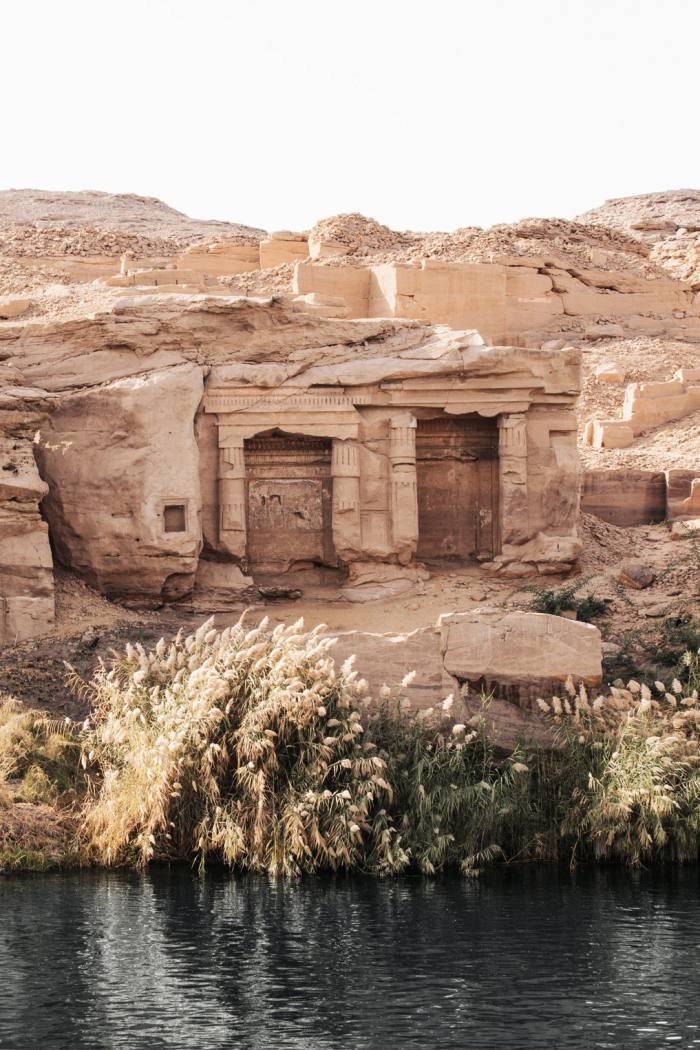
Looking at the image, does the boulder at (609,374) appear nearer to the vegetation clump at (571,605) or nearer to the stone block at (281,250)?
the stone block at (281,250)

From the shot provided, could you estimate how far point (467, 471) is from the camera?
24.1 m

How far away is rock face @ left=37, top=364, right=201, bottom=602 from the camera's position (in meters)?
21.7

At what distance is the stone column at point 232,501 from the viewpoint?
22625 millimetres

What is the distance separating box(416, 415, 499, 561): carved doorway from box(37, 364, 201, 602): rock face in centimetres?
357

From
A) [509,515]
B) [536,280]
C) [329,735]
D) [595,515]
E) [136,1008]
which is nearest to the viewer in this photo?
[136,1008]

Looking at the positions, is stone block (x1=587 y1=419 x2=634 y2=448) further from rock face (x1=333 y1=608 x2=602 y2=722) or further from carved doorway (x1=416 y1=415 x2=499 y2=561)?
rock face (x1=333 y1=608 x2=602 y2=722)

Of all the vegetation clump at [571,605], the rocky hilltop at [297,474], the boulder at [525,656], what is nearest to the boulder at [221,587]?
→ the rocky hilltop at [297,474]

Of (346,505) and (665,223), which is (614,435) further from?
(665,223)

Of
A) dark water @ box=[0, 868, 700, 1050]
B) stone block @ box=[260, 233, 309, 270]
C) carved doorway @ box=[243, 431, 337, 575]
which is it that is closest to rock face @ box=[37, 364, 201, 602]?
carved doorway @ box=[243, 431, 337, 575]

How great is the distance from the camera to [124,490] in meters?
21.7

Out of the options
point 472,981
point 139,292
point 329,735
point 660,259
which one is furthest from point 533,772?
point 660,259

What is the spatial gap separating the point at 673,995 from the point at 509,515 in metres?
11.6

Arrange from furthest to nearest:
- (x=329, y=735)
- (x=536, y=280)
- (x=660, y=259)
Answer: (x=660, y=259) < (x=536, y=280) < (x=329, y=735)

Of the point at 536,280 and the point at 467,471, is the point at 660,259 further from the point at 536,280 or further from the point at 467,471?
the point at 467,471
